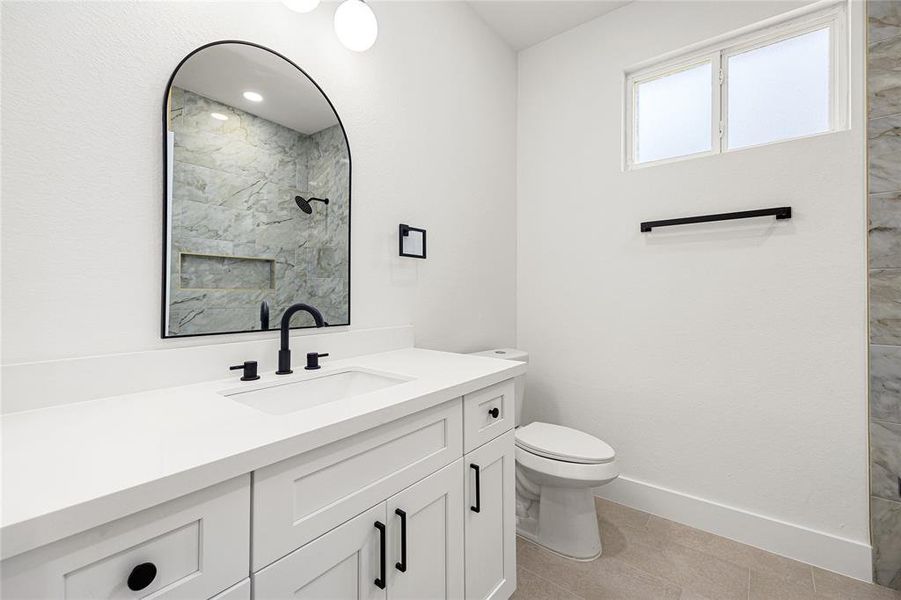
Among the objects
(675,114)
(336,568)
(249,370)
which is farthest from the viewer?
(675,114)

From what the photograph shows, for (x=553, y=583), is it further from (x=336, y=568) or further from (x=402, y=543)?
(x=336, y=568)

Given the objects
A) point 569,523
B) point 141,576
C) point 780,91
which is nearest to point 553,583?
point 569,523

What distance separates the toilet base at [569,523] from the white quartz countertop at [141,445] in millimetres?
1018

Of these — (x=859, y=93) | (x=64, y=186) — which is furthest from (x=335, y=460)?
(x=859, y=93)

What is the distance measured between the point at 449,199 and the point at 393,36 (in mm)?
756

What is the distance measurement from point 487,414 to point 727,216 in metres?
1.50

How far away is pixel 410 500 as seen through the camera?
1000mm

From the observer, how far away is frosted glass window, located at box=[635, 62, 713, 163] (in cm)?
204

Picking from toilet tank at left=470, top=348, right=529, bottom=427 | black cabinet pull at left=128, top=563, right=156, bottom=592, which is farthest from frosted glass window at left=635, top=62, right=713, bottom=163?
black cabinet pull at left=128, top=563, right=156, bottom=592

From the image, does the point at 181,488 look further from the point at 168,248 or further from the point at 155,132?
the point at 155,132

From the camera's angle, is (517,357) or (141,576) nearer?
(141,576)

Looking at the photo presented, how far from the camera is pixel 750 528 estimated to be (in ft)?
6.01

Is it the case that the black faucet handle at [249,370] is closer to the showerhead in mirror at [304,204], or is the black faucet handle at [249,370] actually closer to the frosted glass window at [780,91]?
the showerhead in mirror at [304,204]

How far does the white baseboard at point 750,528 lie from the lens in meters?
1.62
